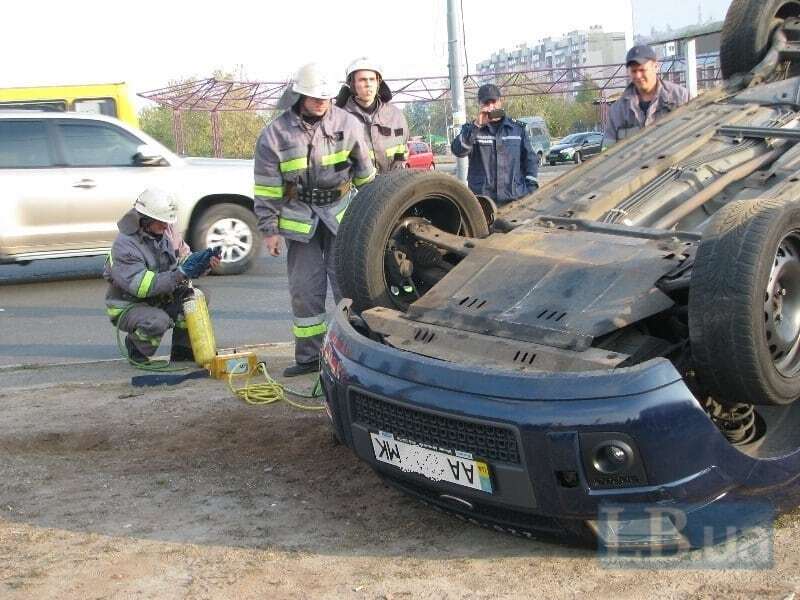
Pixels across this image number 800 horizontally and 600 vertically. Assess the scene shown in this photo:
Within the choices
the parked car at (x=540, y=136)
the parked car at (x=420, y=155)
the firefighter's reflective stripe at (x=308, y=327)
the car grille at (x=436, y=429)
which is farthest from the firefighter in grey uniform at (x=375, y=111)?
the parked car at (x=540, y=136)

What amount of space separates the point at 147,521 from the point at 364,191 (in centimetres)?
166

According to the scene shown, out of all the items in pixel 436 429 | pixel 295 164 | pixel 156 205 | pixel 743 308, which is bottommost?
pixel 436 429

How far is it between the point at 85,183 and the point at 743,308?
9043 millimetres

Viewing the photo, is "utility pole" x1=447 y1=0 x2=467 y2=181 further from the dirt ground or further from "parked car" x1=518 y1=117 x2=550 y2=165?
"parked car" x1=518 y1=117 x2=550 y2=165

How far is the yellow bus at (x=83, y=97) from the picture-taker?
16156 mm

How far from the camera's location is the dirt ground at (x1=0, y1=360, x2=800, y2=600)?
371 cm

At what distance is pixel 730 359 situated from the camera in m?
3.51

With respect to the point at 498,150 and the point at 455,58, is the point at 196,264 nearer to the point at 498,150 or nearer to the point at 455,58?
the point at 498,150

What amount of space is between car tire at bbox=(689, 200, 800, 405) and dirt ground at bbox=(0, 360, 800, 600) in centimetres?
65

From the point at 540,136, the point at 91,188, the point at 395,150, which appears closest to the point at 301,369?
the point at 395,150

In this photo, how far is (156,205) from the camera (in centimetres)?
702

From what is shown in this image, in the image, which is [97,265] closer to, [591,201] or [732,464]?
[591,201]

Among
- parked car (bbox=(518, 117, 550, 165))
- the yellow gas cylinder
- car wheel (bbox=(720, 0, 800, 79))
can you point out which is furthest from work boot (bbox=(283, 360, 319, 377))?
parked car (bbox=(518, 117, 550, 165))

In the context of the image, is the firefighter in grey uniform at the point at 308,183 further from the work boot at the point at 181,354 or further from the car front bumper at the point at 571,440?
the car front bumper at the point at 571,440
